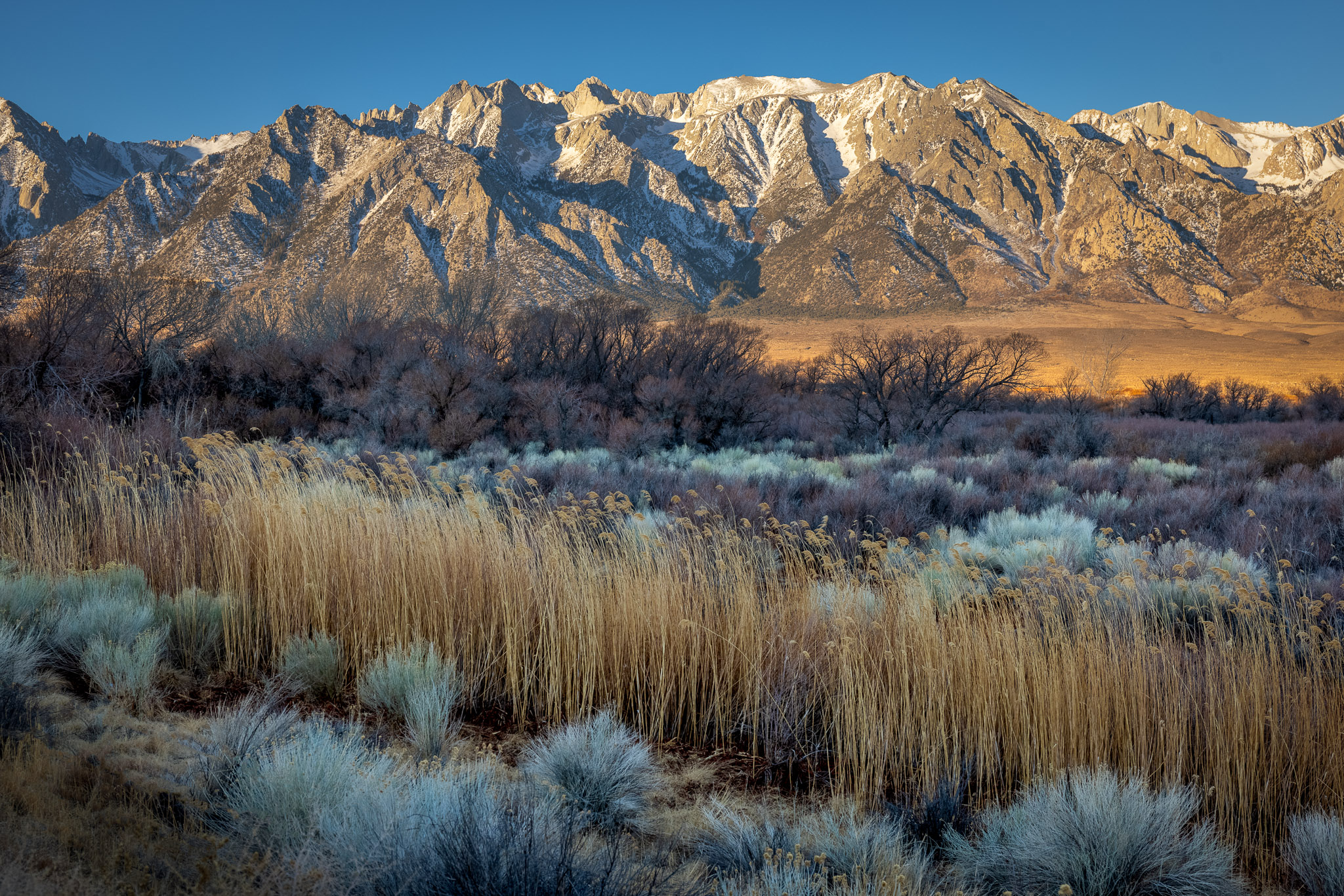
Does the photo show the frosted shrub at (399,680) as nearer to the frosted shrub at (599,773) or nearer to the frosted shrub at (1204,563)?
the frosted shrub at (599,773)

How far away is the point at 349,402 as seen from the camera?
18.1 meters

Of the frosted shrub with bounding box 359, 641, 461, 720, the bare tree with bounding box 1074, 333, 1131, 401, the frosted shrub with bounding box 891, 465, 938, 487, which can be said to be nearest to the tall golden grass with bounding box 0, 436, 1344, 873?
the frosted shrub with bounding box 359, 641, 461, 720

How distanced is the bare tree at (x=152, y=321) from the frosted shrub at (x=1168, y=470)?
2012 centimetres

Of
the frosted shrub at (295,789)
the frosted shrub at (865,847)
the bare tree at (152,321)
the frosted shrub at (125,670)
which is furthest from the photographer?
the bare tree at (152,321)

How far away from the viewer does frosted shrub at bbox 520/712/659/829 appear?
2568mm

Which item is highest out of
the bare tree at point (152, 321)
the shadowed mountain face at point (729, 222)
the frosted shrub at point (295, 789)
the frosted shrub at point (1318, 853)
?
the shadowed mountain face at point (729, 222)

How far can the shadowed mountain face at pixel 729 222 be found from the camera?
115000mm

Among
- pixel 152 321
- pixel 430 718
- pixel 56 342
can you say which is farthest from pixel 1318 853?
pixel 152 321

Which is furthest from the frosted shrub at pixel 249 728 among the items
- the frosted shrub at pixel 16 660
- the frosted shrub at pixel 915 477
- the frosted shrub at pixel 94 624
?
the frosted shrub at pixel 915 477

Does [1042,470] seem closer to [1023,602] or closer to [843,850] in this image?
[1023,602]

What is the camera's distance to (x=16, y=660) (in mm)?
3039

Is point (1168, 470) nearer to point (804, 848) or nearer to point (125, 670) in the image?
point (804, 848)

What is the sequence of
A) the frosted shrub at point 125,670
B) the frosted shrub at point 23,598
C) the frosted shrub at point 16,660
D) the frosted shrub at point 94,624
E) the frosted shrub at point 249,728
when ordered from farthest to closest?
the frosted shrub at point 23,598 → the frosted shrub at point 94,624 → the frosted shrub at point 125,670 → the frosted shrub at point 16,660 → the frosted shrub at point 249,728

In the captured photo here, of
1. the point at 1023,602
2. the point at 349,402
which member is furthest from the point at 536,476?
the point at 349,402
